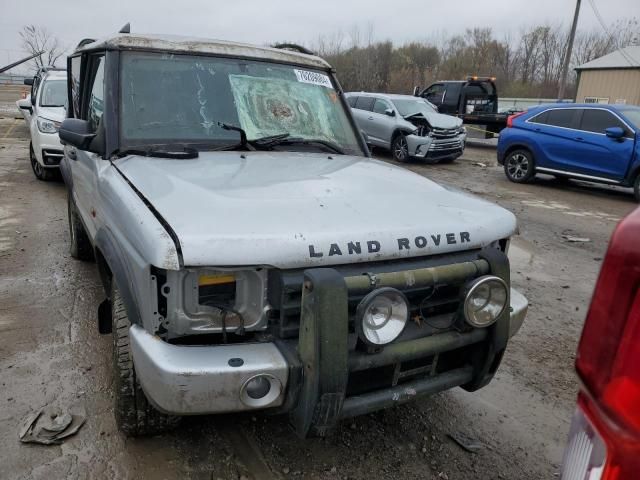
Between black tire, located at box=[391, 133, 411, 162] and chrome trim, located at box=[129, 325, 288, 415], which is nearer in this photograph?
chrome trim, located at box=[129, 325, 288, 415]

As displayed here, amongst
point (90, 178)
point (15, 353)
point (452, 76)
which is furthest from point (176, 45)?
point (452, 76)

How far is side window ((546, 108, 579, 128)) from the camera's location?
10391mm

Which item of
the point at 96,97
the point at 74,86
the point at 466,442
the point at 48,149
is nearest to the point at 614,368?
the point at 466,442

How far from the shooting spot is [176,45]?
11.1 ft

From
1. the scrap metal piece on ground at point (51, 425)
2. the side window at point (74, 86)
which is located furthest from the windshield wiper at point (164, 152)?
the side window at point (74, 86)

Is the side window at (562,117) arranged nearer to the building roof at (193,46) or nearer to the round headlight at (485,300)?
the building roof at (193,46)

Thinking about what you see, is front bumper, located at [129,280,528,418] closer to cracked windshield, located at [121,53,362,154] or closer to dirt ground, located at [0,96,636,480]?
dirt ground, located at [0,96,636,480]

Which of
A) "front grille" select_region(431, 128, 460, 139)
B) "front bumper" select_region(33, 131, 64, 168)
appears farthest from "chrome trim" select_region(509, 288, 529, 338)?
"front grille" select_region(431, 128, 460, 139)

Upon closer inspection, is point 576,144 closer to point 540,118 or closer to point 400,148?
point 540,118

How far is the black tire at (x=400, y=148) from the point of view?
13516 millimetres

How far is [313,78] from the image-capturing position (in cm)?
390

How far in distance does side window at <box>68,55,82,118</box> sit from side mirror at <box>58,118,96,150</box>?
1.15m

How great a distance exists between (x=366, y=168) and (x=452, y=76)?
157 ft

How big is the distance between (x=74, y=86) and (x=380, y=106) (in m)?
10.8
